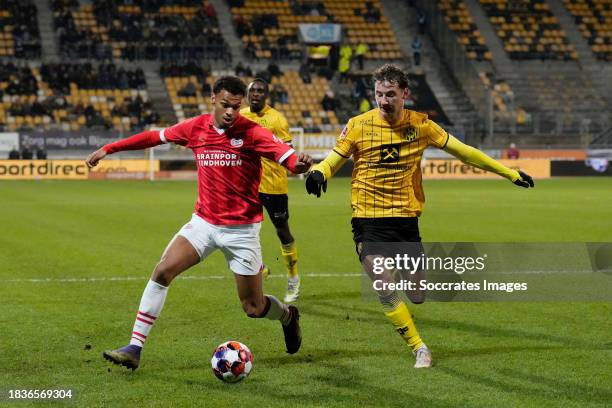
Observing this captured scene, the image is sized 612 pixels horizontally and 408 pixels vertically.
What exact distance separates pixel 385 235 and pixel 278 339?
4.64 ft

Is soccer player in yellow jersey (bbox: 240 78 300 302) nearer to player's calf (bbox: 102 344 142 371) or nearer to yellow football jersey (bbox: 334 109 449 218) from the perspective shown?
yellow football jersey (bbox: 334 109 449 218)

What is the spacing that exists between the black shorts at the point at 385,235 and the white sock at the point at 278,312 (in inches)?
27.5

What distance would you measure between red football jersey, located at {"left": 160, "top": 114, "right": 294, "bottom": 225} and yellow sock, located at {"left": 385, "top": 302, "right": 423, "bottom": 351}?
1232 mm

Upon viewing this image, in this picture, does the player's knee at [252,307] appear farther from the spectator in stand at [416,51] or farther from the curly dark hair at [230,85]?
the spectator in stand at [416,51]

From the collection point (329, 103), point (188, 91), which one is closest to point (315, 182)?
A: point (188, 91)

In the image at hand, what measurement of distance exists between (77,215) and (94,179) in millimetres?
18056

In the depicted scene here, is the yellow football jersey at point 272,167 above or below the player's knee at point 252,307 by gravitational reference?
above

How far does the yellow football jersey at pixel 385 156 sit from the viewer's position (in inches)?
303

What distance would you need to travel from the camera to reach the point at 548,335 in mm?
8625

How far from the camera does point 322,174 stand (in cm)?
714

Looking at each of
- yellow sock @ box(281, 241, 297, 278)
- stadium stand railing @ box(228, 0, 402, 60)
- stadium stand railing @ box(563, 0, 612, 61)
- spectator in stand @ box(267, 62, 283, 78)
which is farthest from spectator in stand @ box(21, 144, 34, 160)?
yellow sock @ box(281, 241, 297, 278)

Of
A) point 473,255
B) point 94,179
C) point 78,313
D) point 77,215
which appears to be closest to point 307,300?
point 78,313

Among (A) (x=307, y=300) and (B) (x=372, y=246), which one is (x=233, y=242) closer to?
(B) (x=372, y=246)

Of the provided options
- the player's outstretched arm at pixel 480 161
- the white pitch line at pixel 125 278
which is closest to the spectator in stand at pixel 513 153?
the white pitch line at pixel 125 278
